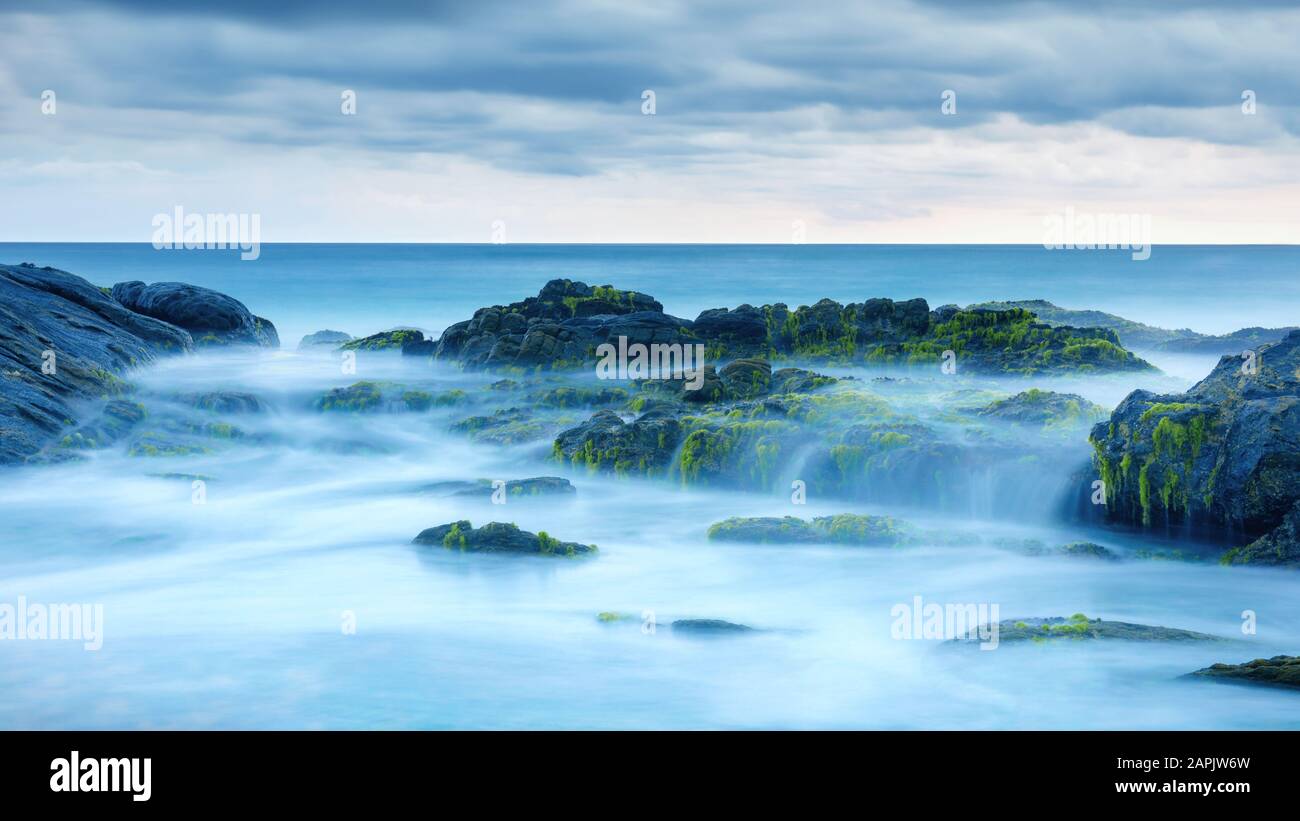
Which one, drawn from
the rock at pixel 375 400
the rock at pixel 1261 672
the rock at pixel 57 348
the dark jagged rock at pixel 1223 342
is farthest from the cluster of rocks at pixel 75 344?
the dark jagged rock at pixel 1223 342

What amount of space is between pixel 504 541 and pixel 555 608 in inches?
61.9

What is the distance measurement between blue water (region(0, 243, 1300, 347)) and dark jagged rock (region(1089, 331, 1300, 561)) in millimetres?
33958

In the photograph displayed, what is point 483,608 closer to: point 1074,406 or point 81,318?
point 1074,406

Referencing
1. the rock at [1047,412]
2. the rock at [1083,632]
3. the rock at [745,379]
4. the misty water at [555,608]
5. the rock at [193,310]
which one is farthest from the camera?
the rock at [193,310]

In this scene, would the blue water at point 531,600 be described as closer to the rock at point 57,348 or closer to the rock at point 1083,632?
the rock at point 1083,632

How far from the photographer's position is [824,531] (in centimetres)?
1248

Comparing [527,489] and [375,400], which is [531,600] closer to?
[527,489]

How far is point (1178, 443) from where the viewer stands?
11992mm

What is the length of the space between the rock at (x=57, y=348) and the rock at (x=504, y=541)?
21.7ft

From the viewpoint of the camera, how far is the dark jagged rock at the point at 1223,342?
24.2m
